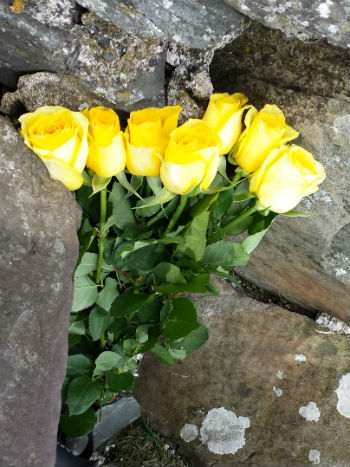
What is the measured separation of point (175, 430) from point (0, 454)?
2.17 feet

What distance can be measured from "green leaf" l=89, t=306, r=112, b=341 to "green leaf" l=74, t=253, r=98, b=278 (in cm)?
9

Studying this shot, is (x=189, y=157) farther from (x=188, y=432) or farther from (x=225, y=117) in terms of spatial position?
(x=188, y=432)

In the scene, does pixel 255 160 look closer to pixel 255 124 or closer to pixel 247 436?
pixel 255 124

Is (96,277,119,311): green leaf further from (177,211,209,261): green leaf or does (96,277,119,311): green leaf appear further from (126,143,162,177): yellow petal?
(126,143,162,177): yellow petal

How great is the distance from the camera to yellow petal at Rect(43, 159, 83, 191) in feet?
2.80

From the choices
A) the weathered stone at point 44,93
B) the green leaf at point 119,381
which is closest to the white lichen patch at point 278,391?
the green leaf at point 119,381

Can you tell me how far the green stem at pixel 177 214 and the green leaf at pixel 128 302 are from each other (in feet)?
0.43

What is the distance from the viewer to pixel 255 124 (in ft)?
3.09

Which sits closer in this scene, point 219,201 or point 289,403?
point 219,201

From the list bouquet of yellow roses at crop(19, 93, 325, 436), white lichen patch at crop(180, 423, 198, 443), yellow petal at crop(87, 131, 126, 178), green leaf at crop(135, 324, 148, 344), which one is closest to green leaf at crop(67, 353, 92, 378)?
bouquet of yellow roses at crop(19, 93, 325, 436)

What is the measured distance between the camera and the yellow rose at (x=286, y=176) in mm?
913

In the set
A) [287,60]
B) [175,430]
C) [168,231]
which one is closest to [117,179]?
[168,231]

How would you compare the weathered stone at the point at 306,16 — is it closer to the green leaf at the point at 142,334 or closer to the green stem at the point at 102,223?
the green stem at the point at 102,223

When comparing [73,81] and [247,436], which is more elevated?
[73,81]
